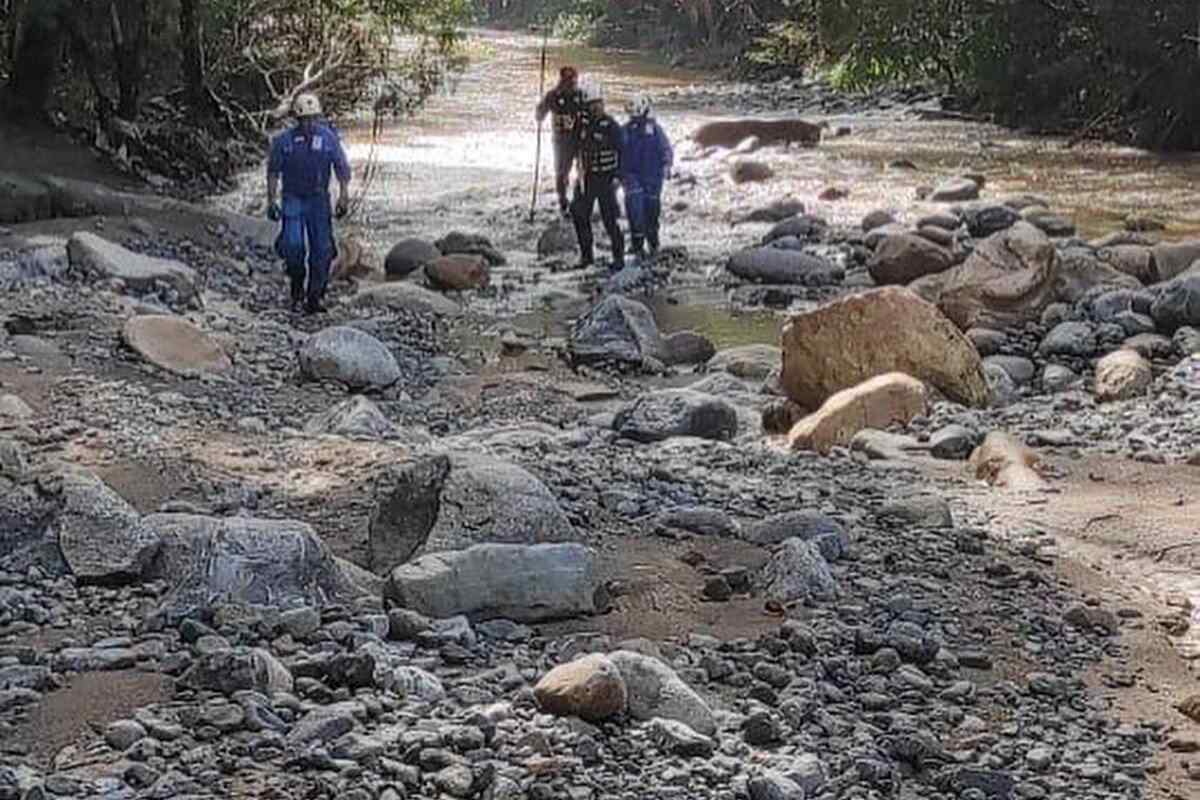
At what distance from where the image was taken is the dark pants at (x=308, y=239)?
1130 cm

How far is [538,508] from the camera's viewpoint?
6.12 meters

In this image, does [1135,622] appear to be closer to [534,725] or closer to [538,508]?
[538,508]

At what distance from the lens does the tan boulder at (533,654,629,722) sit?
465 cm

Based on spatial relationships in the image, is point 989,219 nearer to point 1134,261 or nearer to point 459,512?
point 1134,261

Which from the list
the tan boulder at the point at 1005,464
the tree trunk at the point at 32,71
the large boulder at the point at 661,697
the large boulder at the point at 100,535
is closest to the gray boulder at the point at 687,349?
the tan boulder at the point at 1005,464

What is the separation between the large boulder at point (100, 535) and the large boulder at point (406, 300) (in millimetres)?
6925

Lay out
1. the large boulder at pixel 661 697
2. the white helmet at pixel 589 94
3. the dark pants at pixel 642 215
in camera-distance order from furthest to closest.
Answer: the dark pants at pixel 642 215 → the white helmet at pixel 589 94 → the large boulder at pixel 661 697

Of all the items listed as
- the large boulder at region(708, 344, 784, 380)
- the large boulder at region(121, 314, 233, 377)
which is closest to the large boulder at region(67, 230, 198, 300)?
the large boulder at region(121, 314, 233, 377)

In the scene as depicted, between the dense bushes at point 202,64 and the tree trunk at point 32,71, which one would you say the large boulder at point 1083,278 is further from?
the tree trunk at point 32,71

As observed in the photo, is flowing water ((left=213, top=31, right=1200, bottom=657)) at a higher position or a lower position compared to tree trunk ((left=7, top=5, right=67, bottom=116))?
lower

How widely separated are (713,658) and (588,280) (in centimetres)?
945

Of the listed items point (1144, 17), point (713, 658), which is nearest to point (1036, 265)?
point (713, 658)

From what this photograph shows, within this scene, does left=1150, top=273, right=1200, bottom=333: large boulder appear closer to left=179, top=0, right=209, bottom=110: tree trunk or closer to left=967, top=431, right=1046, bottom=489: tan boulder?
left=967, top=431, right=1046, bottom=489: tan boulder

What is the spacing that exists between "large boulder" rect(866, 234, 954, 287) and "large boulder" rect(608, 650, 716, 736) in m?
9.74
